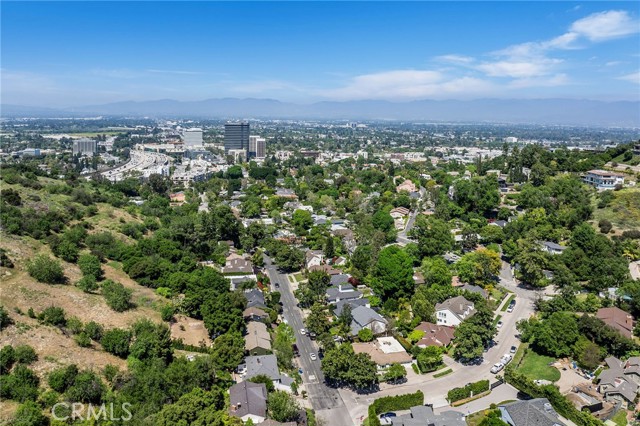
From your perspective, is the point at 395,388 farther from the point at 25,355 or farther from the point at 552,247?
the point at 552,247

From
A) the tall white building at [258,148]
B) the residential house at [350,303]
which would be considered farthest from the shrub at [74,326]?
the tall white building at [258,148]

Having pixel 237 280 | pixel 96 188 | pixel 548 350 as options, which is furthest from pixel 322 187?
pixel 548 350

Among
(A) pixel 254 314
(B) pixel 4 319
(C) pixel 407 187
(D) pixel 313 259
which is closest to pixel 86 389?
(B) pixel 4 319

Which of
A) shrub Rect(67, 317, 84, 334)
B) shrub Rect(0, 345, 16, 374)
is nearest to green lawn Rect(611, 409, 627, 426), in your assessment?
shrub Rect(67, 317, 84, 334)

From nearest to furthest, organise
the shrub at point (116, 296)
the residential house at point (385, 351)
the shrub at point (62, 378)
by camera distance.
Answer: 1. the shrub at point (62, 378)
2. the residential house at point (385, 351)
3. the shrub at point (116, 296)

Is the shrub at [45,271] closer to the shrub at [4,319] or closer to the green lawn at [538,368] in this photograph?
the shrub at [4,319]

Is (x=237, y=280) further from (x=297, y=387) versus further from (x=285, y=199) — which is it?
(x=285, y=199)

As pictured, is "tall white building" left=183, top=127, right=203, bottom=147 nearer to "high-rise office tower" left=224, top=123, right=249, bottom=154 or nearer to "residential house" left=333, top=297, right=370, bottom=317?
"high-rise office tower" left=224, top=123, right=249, bottom=154
